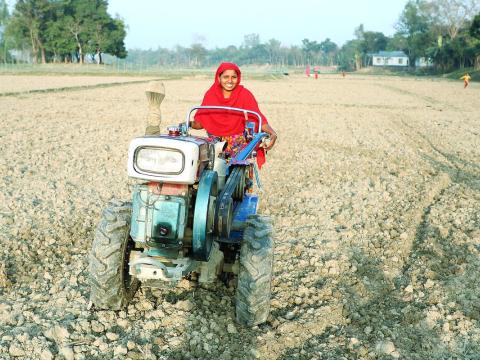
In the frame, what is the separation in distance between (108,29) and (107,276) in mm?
83969

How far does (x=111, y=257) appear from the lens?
11.3 feet

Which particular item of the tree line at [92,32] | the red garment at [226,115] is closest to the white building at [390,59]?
the tree line at [92,32]

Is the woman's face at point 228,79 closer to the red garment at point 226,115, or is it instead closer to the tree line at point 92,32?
the red garment at point 226,115

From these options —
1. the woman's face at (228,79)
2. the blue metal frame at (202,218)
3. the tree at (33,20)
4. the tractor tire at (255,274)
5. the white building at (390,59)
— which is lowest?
the tractor tire at (255,274)

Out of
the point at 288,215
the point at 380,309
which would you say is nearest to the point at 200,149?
the point at 380,309

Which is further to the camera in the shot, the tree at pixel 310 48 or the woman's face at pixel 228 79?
the tree at pixel 310 48

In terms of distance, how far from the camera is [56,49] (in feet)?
259

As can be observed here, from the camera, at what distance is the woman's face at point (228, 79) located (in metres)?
5.38

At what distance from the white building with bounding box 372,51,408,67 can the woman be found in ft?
348

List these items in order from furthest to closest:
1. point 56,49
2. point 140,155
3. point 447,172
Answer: point 56,49 → point 447,172 → point 140,155

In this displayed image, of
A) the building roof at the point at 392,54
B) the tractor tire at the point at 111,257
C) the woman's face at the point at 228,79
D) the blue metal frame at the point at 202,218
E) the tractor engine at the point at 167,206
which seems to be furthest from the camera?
the building roof at the point at 392,54

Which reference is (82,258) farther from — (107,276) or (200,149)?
(200,149)

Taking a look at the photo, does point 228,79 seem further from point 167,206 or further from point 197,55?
point 197,55

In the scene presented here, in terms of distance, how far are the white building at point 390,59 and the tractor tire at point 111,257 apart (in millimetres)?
108304
